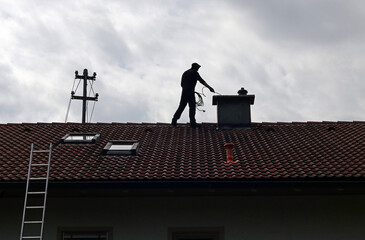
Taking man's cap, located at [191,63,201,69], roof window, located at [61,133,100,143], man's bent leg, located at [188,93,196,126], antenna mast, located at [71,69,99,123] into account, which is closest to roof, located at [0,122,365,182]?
roof window, located at [61,133,100,143]

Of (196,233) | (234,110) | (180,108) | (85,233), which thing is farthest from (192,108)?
(85,233)

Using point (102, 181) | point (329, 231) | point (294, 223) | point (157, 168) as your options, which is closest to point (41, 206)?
point (102, 181)

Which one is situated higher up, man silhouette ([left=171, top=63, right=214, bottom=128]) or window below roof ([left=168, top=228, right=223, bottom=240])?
man silhouette ([left=171, top=63, right=214, bottom=128])

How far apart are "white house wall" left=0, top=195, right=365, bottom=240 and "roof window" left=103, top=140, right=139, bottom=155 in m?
1.76

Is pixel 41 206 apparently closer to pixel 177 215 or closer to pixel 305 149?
pixel 177 215

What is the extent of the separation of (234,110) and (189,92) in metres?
1.47

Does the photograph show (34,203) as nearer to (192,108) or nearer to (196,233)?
(196,233)

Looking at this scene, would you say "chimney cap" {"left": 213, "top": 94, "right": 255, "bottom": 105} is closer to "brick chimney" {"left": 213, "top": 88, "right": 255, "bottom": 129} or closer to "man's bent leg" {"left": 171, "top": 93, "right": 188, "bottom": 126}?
"brick chimney" {"left": 213, "top": 88, "right": 255, "bottom": 129}

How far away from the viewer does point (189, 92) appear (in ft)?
47.6

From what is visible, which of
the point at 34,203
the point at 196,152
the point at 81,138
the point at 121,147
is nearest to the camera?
the point at 34,203

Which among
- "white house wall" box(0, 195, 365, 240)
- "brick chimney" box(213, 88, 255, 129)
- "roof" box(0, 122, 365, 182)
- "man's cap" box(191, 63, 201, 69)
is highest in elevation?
"man's cap" box(191, 63, 201, 69)

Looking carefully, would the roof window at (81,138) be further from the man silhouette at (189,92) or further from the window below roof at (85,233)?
the window below roof at (85,233)

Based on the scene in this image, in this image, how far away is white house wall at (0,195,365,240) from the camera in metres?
9.51

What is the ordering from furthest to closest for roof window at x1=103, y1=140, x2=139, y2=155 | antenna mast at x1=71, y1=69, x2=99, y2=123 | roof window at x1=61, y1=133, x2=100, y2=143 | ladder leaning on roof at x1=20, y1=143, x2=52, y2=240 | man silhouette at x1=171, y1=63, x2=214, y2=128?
antenna mast at x1=71, y1=69, x2=99, y2=123 < man silhouette at x1=171, y1=63, x2=214, y2=128 < roof window at x1=61, y1=133, x2=100, y2=143 < roof window at x1=103, y1=140, x2=139, y2=155 < ladder leaning on roof at x1=20, y1=143, x2=52, y2=240
